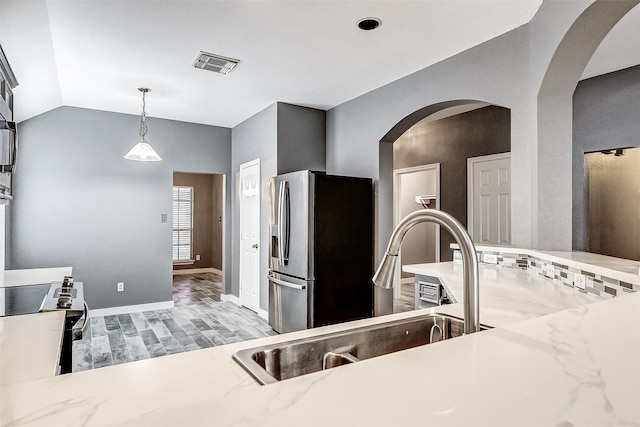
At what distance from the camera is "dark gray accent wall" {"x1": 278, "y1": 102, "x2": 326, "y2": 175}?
4527 millimetres

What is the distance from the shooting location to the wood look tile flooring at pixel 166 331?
346 centimetres

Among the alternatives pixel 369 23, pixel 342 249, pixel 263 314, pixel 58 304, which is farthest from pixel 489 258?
pixel 263 314

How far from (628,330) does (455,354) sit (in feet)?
1.35

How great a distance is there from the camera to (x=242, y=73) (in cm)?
359

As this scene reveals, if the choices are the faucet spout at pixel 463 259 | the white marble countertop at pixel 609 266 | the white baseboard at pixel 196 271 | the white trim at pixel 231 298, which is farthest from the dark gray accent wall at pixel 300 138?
the white baseboard at pixel 196 271

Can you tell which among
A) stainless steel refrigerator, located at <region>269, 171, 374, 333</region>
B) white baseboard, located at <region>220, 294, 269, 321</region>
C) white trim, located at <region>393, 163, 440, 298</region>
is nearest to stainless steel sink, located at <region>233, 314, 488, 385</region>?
stainless steel refrigerator, located at <region>269, 171, 374, 333</region>

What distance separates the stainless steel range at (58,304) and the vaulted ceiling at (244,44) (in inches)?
63.5

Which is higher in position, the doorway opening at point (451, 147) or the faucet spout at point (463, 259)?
the doorway opening at point (451, 147)

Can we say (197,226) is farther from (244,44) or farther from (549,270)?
(549,270)

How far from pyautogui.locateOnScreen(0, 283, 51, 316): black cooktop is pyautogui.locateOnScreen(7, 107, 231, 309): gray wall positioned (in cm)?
280

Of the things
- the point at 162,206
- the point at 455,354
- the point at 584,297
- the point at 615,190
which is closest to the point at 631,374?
the point at 455,354

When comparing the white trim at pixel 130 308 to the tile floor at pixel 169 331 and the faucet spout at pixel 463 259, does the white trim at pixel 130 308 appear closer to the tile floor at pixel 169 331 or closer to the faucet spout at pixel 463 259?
the tile floor at pixel 169 331

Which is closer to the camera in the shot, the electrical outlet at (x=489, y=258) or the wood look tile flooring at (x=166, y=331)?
the electrical outlet at (x=489, y=258)

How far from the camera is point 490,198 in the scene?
16.3 ft
